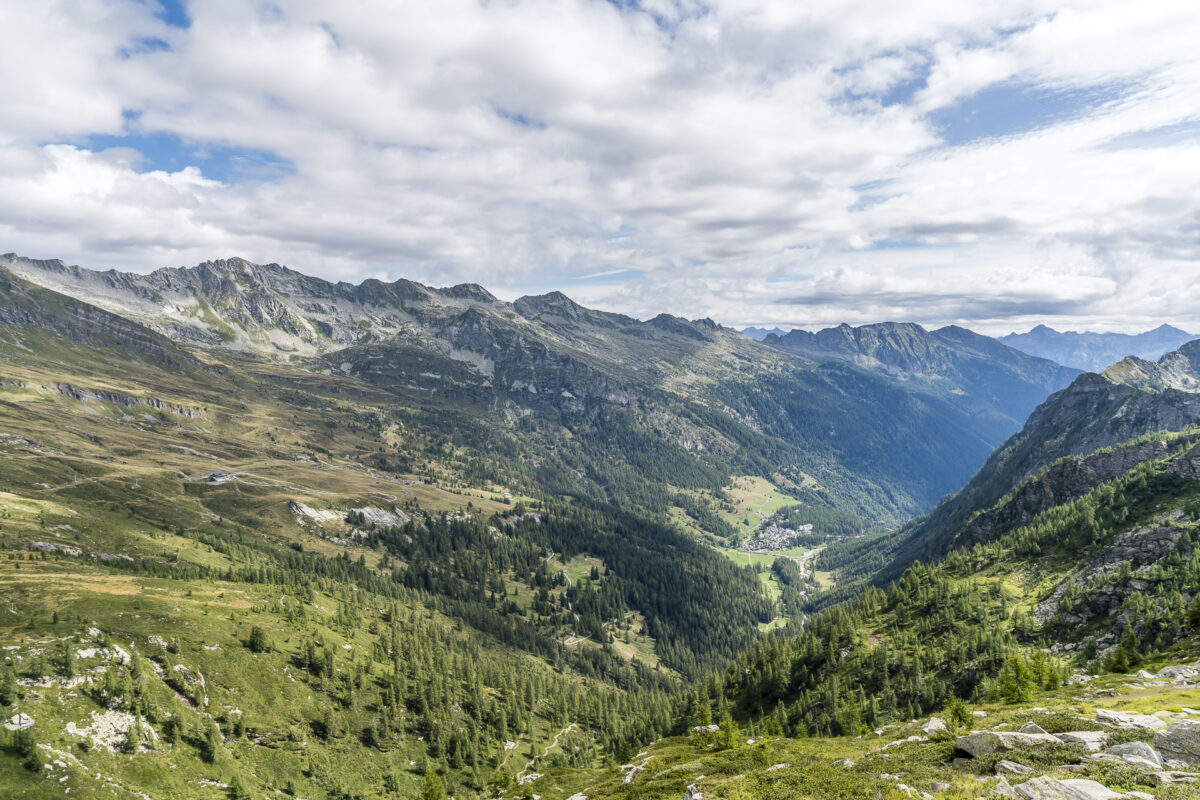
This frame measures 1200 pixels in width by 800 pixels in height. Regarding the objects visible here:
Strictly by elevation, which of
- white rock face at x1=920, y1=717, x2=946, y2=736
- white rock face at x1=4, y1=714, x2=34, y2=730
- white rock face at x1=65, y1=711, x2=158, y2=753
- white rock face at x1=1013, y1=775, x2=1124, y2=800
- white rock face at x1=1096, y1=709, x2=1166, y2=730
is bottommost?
white rock face at x1=65, y1=711, x2=158, y2=753

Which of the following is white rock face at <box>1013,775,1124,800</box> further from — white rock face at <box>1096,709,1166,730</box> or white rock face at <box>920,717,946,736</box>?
white rock face at <box>920,717,946,736</box>

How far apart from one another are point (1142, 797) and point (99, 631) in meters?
142

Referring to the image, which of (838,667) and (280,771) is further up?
(838,667)

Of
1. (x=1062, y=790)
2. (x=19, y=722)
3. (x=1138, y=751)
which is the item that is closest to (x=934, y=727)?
(x=1138, y=751)

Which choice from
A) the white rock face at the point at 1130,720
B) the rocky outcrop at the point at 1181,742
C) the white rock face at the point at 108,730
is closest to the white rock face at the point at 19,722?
the white rock face at the point at 108,730

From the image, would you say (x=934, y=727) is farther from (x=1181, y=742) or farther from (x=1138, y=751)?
(x=1138, y=751)

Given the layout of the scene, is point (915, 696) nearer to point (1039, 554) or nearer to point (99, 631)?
point (1039, 554)

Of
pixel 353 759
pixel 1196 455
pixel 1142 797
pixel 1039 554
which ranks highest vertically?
pixel 1196 455

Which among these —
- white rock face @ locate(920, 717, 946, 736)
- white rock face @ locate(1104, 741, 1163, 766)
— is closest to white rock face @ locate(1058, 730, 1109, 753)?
white rock face @ locate(1104, 741, 1163, 766)

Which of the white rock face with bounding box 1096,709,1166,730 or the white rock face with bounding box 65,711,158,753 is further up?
the white rock face with bounding box 1096,709,1166,730

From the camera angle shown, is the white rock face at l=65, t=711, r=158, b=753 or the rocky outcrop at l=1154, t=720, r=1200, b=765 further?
the white rock face at l=65, t=711, r=158, b=753

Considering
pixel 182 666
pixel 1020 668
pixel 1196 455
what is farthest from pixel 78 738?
pixel 1196 455

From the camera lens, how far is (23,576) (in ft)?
386

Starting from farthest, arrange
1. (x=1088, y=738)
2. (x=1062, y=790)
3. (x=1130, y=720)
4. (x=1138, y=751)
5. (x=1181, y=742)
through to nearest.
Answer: (x=1130, y=720), (x=1088, y=738), (x=1181, y=742), (x=1138, y=751), (x=1062, y=790)
